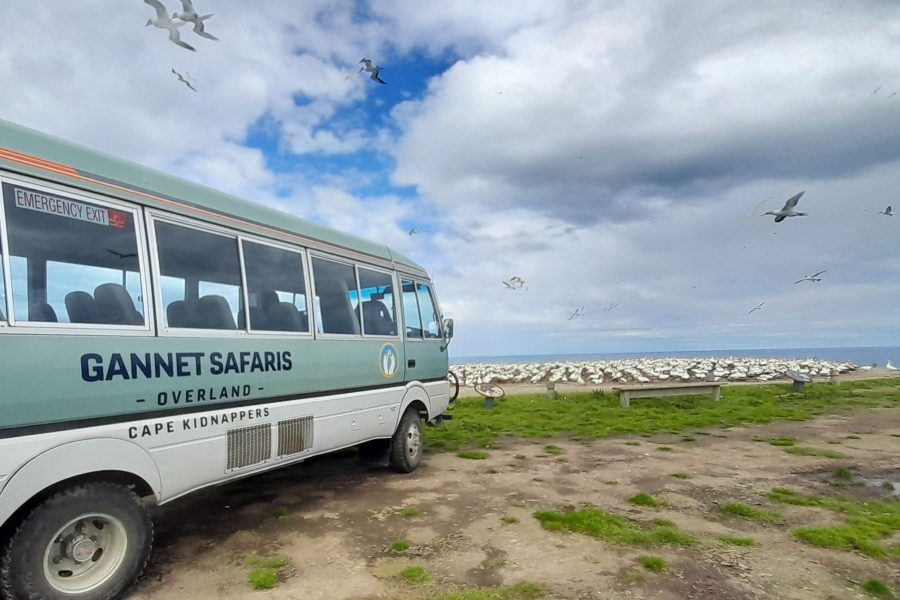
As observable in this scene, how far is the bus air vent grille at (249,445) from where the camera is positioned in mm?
4645

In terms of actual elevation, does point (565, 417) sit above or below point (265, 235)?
below

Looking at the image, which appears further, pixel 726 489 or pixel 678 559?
pixel 726 489

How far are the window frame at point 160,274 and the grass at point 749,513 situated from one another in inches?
222

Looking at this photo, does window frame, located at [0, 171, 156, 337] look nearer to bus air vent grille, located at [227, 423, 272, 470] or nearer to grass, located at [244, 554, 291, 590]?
bus air vent grille, located at [227, 423, 272, 470]

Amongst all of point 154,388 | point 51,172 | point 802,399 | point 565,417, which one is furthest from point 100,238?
point 802,399

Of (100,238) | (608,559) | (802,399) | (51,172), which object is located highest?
(51,172)

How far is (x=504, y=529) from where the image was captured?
524 cm

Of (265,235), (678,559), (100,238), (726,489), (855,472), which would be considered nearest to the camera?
(100,238)

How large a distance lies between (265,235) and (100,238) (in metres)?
1.67

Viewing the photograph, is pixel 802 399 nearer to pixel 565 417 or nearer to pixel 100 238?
pixel 565 417

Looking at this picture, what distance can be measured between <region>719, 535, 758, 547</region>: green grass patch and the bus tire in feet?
13.7

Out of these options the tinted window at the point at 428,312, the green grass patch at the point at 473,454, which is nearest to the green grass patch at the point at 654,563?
the green grass patch at the point at 473,454

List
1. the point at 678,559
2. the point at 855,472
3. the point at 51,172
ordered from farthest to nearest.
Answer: the point at 855,472, the point at 678,559, the point at 51,172

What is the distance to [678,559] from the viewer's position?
4457 millimetres
